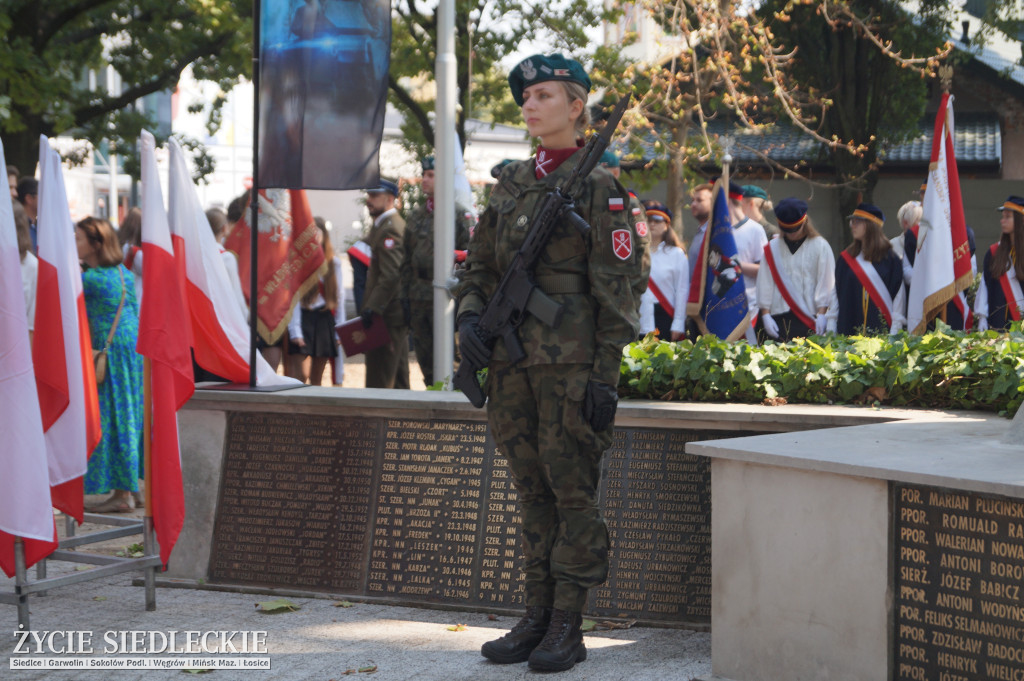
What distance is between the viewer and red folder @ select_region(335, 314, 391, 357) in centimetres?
1026

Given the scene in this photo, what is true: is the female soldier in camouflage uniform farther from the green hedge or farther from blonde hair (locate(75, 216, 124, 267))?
blonde hair (locate(75, 216, 124, 267))

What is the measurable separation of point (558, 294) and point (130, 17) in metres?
19.8

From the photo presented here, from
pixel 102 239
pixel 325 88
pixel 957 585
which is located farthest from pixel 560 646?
pixel 102 239

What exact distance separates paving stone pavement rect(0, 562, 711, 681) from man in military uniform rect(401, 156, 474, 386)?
14.3ft

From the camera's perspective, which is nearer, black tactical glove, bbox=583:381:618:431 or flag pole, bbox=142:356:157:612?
black tactical glove, bbox=583:381:618:431

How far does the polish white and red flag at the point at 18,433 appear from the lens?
5016mm

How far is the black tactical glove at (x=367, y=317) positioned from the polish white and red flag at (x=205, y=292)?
382 cm

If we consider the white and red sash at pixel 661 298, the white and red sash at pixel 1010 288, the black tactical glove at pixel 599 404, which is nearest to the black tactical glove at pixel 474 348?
the black tactical glove at pixel 599 404

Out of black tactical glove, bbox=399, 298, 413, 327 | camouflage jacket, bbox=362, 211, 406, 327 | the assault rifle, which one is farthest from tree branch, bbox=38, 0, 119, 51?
the assault rifle

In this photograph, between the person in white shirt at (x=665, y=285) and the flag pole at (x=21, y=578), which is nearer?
the flag pole at (x=21, y=578)

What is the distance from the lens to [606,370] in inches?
179

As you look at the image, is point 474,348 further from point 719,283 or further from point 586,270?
point 719,283

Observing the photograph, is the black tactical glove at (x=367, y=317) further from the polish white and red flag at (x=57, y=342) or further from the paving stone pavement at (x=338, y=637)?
the polish white and red flag at (x=57, y=342)

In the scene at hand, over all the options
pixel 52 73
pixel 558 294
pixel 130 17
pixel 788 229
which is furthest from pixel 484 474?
pixel 130 17
